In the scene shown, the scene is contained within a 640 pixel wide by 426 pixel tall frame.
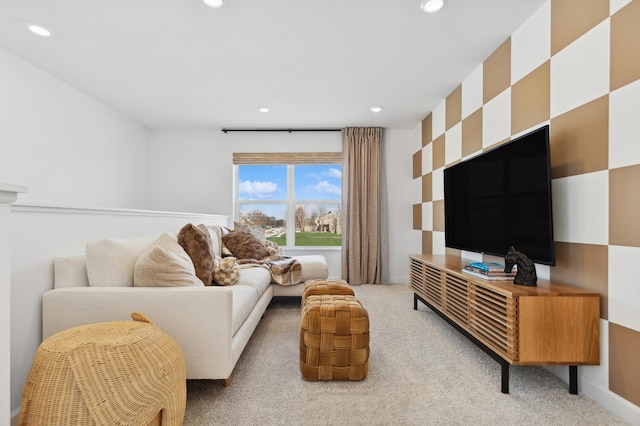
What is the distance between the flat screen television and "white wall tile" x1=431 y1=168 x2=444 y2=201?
0.70m

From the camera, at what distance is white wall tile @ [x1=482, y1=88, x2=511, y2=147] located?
240 centimetres

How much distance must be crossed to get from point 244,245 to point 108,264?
6.53 feet

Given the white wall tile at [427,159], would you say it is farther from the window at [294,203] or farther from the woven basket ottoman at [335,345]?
the woven basket ottoman at [335,345]

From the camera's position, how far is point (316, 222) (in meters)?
4.99

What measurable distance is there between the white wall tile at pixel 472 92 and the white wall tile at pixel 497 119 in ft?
0.59

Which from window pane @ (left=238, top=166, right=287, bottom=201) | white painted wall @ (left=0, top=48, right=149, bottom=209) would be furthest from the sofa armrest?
window pane @ (left=238, top=166, right=287, bottom=201)

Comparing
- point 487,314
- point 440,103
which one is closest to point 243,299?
point 487,314

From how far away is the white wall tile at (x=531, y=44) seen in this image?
6.56 feet

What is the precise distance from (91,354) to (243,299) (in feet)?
3.44

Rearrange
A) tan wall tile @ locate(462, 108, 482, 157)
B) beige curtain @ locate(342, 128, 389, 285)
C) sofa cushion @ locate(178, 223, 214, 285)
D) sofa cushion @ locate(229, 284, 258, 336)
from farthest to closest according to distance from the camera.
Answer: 1. beige curtain @ locate(342, 128, 389, 285)
2. tan wall tile @ locate(462, 108, 482, 157)
3. sofa cushion @ locate(178, 223, 214, 285)
4. sofa cushion @ locate(229, 284, 258, 336)

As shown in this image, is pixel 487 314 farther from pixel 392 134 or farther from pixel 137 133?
pixel 137 133

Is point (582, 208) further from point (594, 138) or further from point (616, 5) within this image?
point (616, 5)

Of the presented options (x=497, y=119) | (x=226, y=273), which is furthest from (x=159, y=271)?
(x=497, y=119)

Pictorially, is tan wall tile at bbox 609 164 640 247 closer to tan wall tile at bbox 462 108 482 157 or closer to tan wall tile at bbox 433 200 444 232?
tan wall tile at bbox 462 108 482 157
